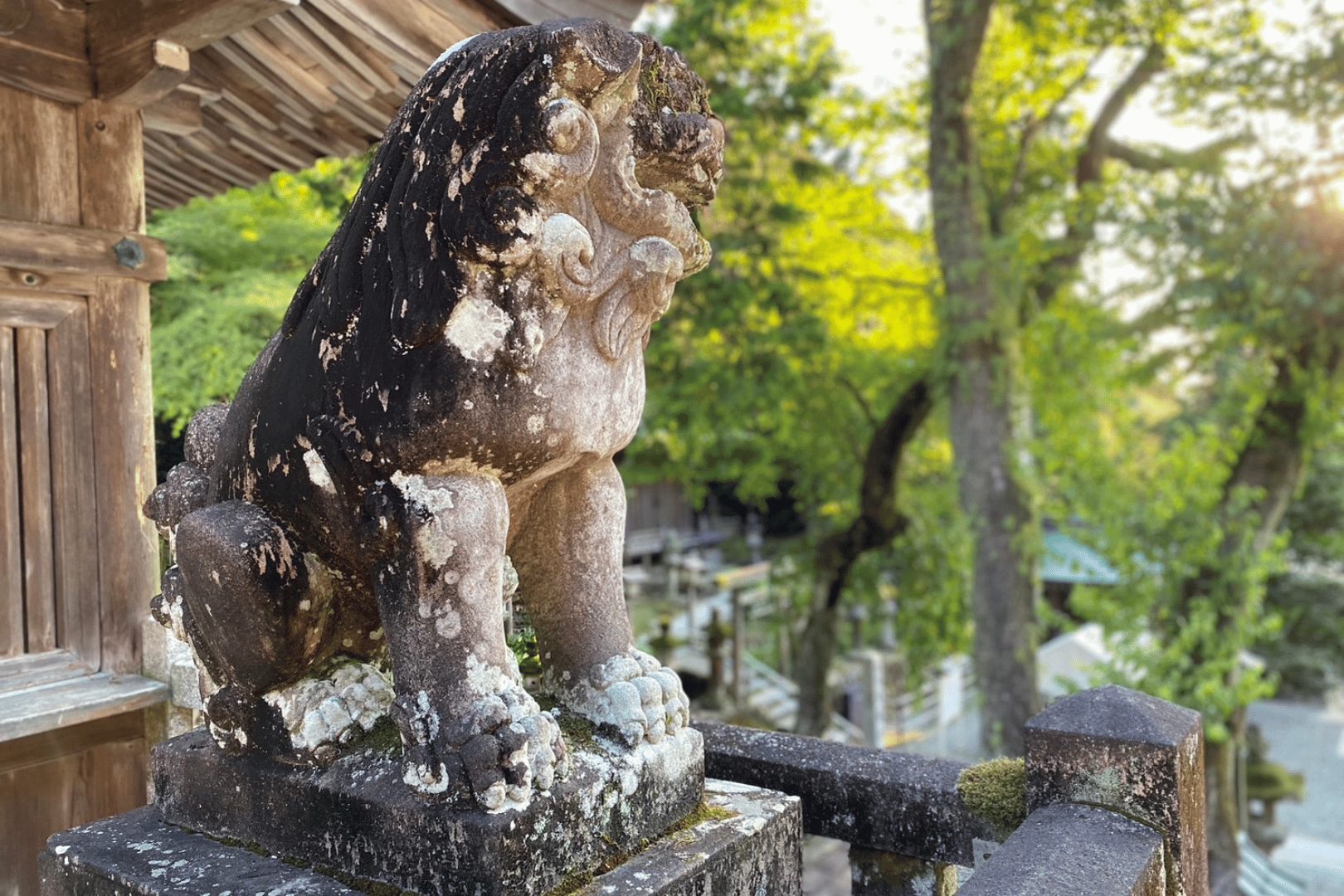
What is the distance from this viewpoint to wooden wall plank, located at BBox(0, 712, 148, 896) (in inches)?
114

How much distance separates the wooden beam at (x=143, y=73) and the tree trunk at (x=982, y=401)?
235 inches

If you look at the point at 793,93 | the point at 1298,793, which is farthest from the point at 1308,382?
the point at 1298,793

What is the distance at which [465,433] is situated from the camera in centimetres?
167

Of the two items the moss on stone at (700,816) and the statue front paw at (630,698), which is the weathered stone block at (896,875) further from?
the statue front paw at (630,698)

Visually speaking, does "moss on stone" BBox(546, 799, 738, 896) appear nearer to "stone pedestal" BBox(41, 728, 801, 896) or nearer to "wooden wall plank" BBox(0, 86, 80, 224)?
"stone pedestal" BBox(41, 728, 801, 896)

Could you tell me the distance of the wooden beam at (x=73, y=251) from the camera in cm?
283

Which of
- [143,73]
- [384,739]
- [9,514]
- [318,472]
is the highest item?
[143,73]

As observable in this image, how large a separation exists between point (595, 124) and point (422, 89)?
1.09 feet

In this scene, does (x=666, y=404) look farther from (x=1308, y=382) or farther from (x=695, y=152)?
(x=695, y=152)

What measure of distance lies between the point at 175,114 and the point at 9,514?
1.40 metres

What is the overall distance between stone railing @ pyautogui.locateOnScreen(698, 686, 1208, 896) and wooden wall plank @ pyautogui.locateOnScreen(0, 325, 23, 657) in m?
2.08

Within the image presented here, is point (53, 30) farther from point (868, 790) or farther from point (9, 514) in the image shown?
point (868, 790)

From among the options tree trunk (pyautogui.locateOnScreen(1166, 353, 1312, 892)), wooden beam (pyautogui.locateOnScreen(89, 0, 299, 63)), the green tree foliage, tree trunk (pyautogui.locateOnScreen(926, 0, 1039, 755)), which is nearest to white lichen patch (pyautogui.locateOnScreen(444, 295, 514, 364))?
wooden beam (pyautogui.locateOnScreen(89, 0, 299, 63))

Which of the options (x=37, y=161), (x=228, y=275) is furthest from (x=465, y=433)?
(x=228, y=275)
